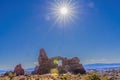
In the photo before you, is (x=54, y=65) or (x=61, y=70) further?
(x=54, y=65)

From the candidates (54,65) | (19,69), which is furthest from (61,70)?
(19,69)

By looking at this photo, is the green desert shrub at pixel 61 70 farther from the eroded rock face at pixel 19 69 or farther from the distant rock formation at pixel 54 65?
the eroded rock face at pixel 19 69

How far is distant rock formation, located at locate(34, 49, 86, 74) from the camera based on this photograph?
76.9m

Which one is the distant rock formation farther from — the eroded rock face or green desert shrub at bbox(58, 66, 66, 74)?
the eroded rock face

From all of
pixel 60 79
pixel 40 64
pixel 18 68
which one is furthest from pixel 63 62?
pixel 60 79

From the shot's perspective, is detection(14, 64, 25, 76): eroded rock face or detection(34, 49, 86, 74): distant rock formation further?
detection(34, 49, 86, 74): distant rock formation

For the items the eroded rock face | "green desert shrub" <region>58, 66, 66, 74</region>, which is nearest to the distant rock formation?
"green desert shrub" <region>58, 66, 66, 74</region>

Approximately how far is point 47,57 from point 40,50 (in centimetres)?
387

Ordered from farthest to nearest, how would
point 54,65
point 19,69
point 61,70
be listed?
point 54,65, point 61,70, point 19,69

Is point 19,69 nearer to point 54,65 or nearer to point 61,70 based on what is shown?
point 54,65

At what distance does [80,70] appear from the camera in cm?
8175

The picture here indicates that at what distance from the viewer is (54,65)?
7681 centimetres

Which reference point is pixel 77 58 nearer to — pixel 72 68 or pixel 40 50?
pixel 72 68

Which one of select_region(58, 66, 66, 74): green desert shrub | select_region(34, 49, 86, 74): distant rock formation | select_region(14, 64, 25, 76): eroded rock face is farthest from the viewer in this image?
select_region(34, 49, 86, 74): distant rock formation
